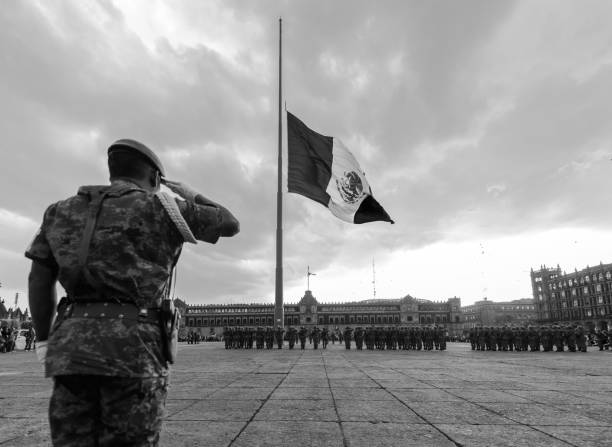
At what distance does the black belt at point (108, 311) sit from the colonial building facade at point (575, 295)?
102 meters

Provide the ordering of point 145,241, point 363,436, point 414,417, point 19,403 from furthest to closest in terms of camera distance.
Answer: point 19,403 < point 414,417 < point 363,436 < point 145,241

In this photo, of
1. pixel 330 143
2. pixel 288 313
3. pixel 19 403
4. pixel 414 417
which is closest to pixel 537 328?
pixel 330 143

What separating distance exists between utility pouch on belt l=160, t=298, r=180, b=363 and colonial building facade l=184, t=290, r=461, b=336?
320 feet

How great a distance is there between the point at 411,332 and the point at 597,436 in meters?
23.6

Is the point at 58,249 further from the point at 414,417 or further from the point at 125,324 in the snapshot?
the point at 414,417

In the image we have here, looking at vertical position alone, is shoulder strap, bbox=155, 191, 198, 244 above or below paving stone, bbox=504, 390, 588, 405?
above

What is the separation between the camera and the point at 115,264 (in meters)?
1.62

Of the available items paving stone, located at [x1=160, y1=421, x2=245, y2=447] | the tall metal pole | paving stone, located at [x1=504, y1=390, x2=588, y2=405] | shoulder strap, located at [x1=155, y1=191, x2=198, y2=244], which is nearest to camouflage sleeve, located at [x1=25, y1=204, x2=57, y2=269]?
shoulder strap, located at [x1=155, y1=191, x2=198, y2=244]

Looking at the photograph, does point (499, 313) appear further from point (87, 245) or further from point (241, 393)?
point (87, 245)

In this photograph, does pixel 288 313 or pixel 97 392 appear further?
pixel 288 313

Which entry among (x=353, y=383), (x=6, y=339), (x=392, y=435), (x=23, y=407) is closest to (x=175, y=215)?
(x=392, y=435)

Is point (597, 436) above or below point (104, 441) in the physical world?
below

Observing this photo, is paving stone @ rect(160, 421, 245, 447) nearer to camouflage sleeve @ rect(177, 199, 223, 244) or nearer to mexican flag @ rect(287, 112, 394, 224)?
camouflage sleeve @ rect(177, 199, 223, 244)

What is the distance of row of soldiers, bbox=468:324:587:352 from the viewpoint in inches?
865
